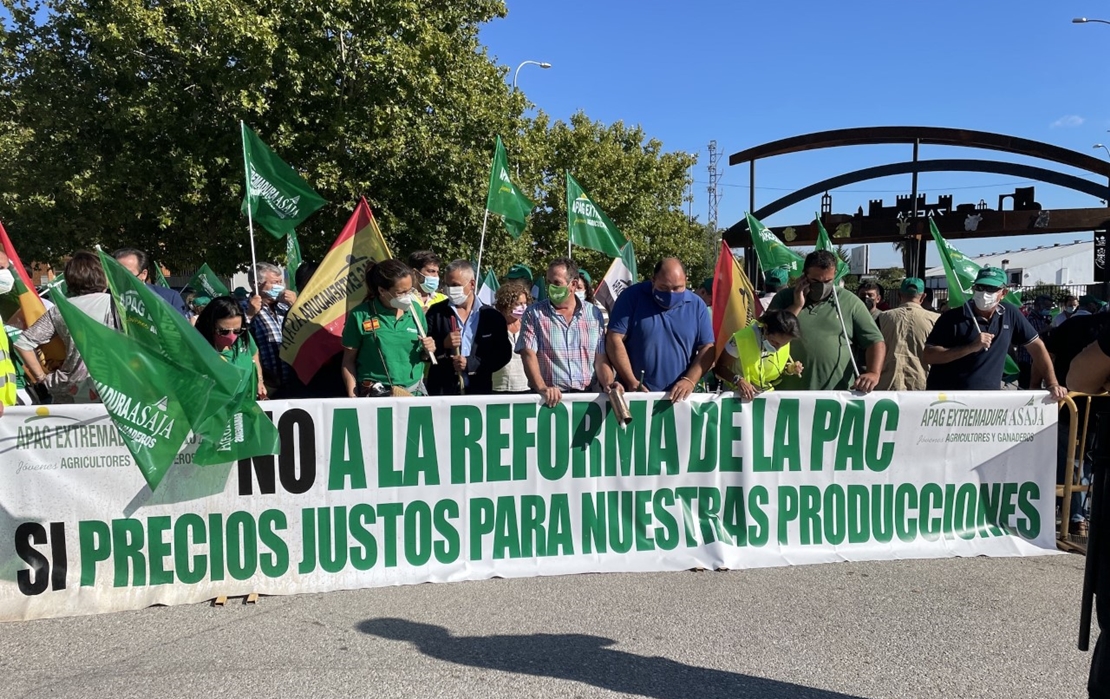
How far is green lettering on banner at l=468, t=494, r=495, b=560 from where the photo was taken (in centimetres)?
454

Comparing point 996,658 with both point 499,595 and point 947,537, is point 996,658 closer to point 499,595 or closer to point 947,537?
point 947,537

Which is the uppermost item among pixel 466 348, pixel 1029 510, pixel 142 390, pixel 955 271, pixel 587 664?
pixel 955 271

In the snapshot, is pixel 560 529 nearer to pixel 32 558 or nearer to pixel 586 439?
pixel 586 439

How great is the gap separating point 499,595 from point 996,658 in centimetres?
237

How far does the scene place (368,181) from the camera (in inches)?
599

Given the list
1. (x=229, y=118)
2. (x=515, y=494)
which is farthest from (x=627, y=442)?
(x=229, y=118)

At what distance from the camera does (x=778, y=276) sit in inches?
340

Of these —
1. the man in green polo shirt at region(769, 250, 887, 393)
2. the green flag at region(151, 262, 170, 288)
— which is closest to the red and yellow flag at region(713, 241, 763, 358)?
the man in green polo shirt at region(769, 250, 887, 393)

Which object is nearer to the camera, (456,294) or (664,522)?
(664,522)

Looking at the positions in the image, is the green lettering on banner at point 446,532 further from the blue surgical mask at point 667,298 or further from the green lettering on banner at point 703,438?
the blue surgical mask at point 667,298

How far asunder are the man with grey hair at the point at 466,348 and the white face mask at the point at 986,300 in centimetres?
331

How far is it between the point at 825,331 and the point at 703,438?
4.53ft

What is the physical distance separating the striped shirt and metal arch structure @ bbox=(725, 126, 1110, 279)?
13559 mm

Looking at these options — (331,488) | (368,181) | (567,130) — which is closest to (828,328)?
(331,488)
